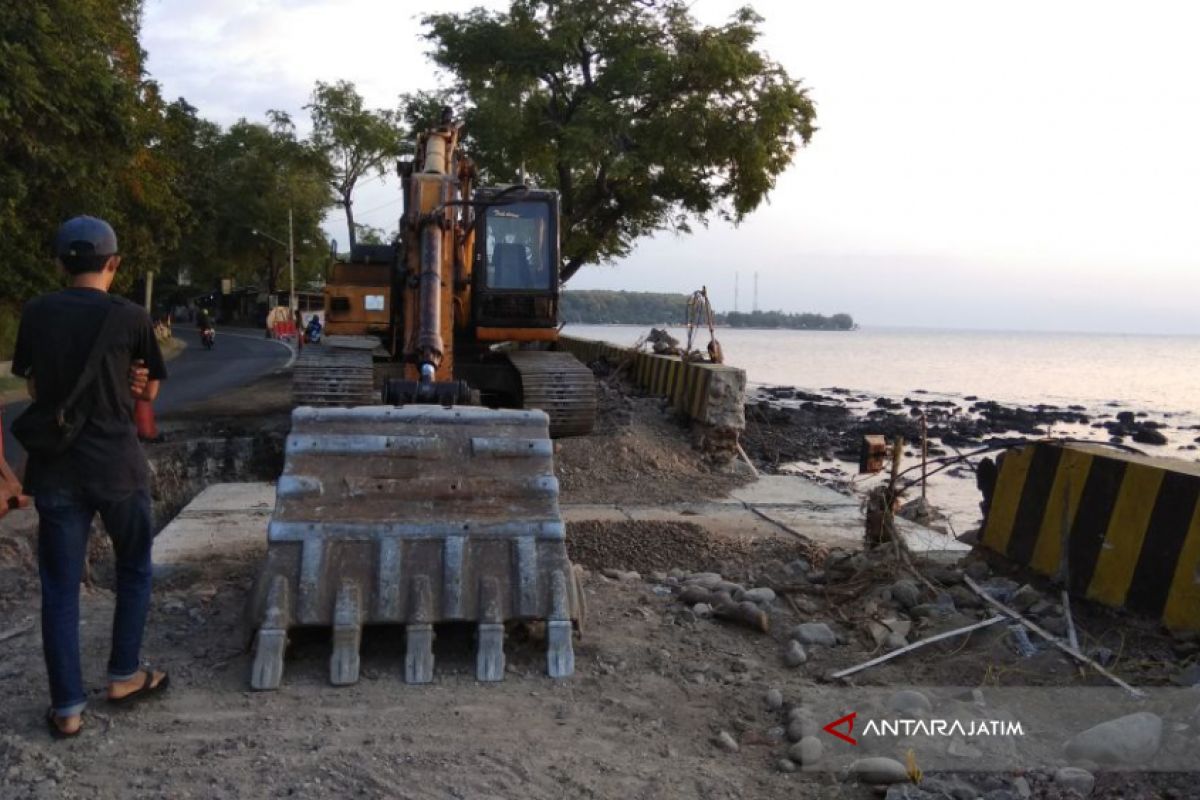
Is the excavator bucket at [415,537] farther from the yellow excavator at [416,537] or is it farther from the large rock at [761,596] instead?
the large rock at [761,596]

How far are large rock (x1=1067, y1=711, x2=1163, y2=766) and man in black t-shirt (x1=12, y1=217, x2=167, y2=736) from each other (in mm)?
3786

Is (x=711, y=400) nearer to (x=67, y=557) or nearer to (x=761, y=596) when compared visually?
(x=761, y=596)

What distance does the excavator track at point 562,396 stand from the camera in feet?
37.0

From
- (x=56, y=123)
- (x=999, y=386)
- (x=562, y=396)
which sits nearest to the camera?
(x=562, y=396)

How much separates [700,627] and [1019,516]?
6.83 feet

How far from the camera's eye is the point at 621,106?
26.4m

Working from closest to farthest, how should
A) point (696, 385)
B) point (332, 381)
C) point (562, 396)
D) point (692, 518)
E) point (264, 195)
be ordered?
point (692, 518) → point (332, 381) → point (562, 396) → point (696, 385) → point (264, 195)

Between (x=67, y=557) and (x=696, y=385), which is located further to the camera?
(x=696, y=385)

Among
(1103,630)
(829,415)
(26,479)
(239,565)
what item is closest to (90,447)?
(26,479)

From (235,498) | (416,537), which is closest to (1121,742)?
(416,537)

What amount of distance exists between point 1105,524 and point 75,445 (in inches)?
192

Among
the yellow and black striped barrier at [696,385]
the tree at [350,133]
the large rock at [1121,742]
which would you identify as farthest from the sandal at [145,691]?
the tree at [350,133]

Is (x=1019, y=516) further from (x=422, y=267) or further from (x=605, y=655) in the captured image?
(x=422, y=267)

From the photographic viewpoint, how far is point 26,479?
167 inches
